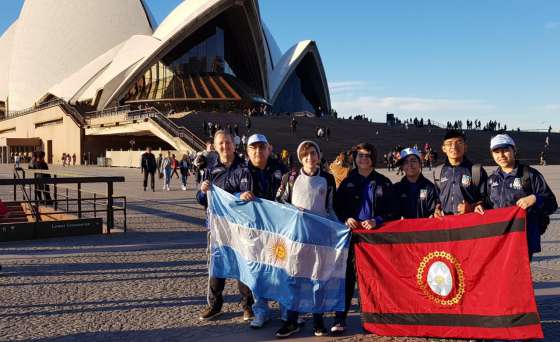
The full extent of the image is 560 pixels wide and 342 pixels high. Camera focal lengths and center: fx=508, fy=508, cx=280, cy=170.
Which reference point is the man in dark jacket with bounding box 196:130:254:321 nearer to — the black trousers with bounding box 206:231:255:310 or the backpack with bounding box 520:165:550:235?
the black trousers with bounding box 206:231:255:310

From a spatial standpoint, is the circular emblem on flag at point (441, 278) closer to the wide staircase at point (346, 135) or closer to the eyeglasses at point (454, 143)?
the eyeglasses at point (454, 143)

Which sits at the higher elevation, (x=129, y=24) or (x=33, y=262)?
(x=129, y=24)

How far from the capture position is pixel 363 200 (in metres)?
4.05

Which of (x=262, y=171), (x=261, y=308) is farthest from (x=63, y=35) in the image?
(x=261, y=308)

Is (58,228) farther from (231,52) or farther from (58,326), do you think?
(231,52)

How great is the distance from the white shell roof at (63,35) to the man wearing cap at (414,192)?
62.6 metres

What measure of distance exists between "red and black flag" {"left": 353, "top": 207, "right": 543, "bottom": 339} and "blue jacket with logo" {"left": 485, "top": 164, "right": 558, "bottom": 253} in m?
0.21

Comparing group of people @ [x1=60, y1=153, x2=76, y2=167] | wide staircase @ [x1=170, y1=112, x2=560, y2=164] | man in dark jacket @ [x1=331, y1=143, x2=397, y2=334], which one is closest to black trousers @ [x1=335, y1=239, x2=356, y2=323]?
man in dark jacket @ [x1=331, y1=143, x2=397, y2=334]

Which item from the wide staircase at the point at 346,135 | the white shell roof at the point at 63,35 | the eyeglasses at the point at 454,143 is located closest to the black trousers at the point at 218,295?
the eyeglasses at the point at 454,143

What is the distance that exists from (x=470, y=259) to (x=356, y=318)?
1.19 metres

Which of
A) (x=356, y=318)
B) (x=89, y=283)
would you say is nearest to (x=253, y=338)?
(x=356, y=318)

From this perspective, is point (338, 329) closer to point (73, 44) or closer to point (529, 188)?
point (529, 188)

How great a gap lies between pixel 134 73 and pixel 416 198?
151ft

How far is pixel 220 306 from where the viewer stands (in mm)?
4254
